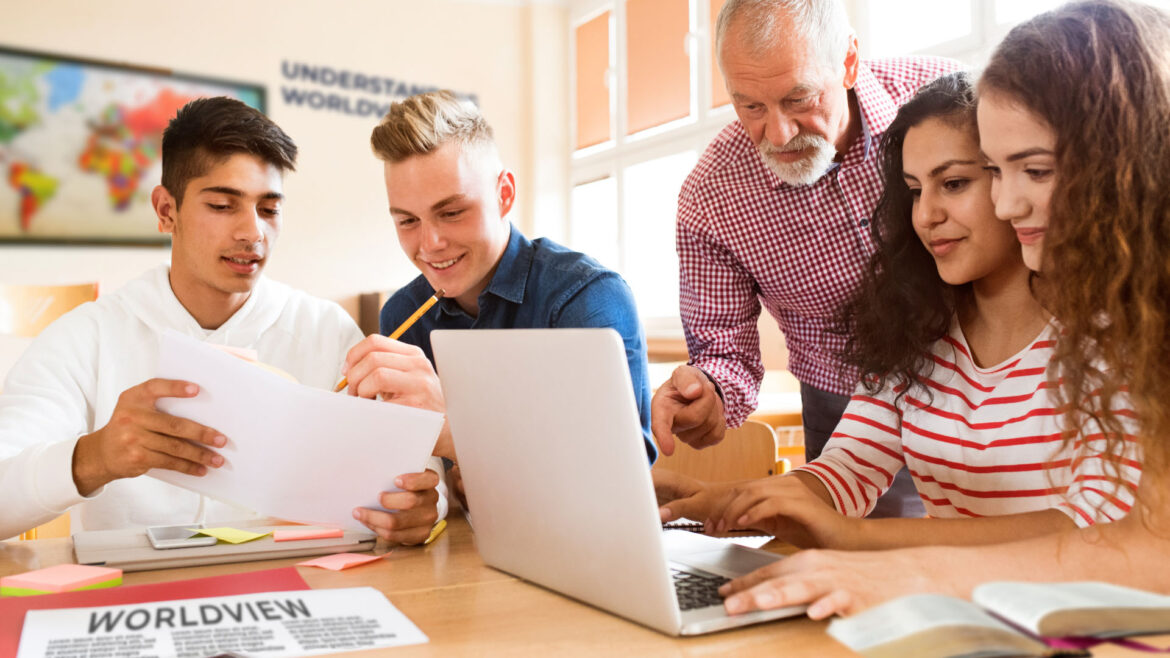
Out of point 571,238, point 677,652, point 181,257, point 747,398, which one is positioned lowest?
point 677,652

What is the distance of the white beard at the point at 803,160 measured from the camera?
1641mm

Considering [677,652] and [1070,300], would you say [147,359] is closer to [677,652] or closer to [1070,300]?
[677,652]

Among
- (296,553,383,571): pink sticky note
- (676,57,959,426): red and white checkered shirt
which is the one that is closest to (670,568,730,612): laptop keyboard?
(296,553,383,571): pink sticky note

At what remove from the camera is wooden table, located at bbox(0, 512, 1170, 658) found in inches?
27.8

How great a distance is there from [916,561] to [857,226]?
1.05 metres

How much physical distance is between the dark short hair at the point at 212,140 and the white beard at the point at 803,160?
0.88 m

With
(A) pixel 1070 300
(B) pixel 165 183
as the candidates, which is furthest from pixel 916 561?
(B) pixel 165 183

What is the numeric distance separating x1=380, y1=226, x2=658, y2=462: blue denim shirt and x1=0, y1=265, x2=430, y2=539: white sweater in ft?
0.72

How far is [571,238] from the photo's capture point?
599cm

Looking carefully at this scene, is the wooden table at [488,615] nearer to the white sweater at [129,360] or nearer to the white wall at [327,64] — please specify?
the white sweater at [129,360]

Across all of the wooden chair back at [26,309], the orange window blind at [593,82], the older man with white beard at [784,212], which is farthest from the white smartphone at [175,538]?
the orange window blind at [593,82]

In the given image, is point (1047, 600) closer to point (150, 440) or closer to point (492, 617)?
point (492, 617)

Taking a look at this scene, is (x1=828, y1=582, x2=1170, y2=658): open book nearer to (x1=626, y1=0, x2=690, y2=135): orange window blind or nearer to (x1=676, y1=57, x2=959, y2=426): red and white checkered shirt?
(x1=676, y1=57, x2=959, y2=426): red and white checkered shirt

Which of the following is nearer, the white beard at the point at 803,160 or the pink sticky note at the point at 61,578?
the pink sticky note at the point at 61,578
